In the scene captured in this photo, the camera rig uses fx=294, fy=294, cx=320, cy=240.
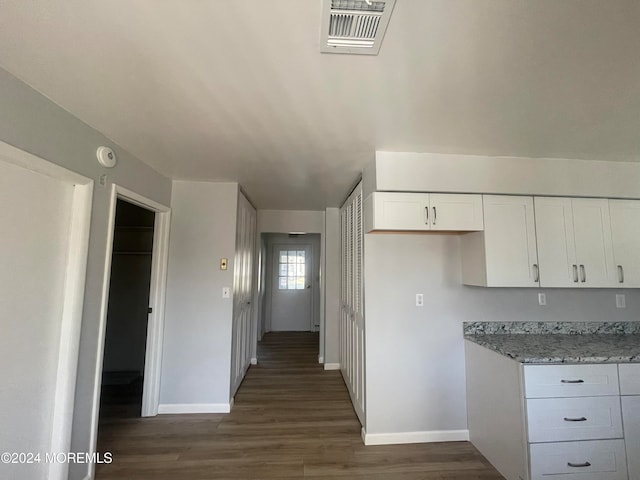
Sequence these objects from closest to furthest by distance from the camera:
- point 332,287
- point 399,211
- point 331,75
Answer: point 331,75 → point 399,211 → point 332,287

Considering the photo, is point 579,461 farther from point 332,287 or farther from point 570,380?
point 332,287

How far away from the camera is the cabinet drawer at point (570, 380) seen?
185 cm

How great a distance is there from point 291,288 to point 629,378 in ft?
18.5

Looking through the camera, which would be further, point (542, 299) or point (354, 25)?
point (542, 299)

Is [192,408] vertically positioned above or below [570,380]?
below

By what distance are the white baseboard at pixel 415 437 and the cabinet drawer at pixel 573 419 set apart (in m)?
0.78

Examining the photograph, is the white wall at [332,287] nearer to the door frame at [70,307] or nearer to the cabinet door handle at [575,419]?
the cabinet door handle at [575,419]

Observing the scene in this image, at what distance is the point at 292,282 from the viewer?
22.6 ft

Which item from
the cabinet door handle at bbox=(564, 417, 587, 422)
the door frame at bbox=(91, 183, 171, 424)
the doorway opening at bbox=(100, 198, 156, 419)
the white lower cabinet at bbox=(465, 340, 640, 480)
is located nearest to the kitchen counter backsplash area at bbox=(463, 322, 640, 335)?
the white lower cabinet at bbox=(465, 340, 640, 480)

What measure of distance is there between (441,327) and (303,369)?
7.82 feet

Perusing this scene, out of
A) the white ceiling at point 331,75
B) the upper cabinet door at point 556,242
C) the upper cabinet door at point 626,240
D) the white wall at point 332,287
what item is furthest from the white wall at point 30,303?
the upper cabinet door at point 626,240

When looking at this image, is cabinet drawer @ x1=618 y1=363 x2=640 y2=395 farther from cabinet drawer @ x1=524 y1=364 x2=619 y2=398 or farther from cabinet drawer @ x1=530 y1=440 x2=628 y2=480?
cabinet drawer @ x1=530 y1=440 x2=628 y2=480

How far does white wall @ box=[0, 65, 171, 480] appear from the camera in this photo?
1449mm

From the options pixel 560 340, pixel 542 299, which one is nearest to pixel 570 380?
pixel 560 340
